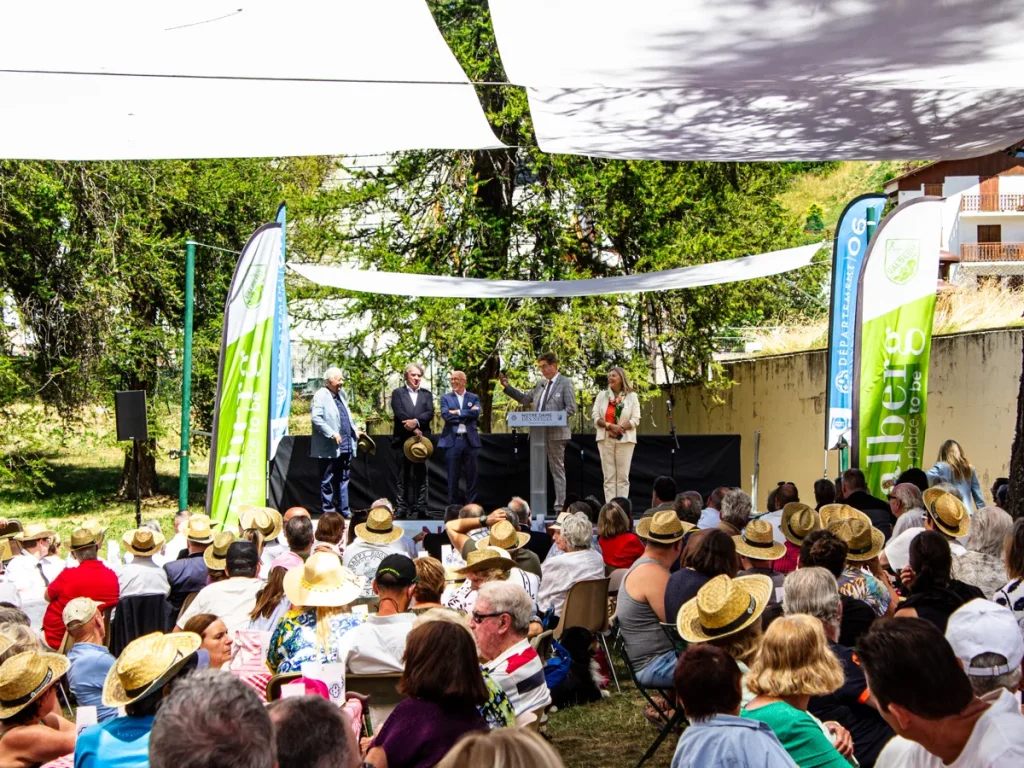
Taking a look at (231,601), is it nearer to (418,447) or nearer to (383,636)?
(383,636)

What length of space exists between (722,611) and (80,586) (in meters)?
4.15

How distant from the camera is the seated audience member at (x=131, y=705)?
2.94 meters

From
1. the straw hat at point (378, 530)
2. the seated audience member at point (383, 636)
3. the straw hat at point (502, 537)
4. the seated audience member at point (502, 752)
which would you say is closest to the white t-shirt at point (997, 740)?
the seated audience member at point (502, 752)

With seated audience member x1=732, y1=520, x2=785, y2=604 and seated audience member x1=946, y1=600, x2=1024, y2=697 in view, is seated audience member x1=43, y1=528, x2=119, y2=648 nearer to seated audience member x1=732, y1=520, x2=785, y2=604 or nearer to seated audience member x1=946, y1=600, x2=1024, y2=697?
seated audience member x1=732, y1=520, x2=785, y2=604

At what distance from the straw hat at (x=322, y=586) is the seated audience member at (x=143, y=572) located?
2582mm

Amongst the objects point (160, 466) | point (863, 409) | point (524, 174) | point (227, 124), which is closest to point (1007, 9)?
point (227, 124)

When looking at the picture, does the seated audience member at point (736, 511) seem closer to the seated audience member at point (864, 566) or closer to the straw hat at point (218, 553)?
the seated audience member at point (864, 566)

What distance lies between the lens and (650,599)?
16.9 feet

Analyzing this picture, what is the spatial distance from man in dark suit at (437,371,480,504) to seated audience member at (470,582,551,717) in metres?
7.44

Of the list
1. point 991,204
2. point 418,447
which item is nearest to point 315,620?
point 418,447

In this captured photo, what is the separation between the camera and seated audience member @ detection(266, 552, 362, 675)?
4.18m

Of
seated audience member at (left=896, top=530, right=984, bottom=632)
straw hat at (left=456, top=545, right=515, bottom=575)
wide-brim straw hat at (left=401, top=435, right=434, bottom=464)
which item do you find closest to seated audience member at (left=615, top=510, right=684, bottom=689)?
straw hat at (left=456, top=545, right=515, bottom=575)

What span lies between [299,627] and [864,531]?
2.75m

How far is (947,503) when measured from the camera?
237 inches
